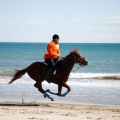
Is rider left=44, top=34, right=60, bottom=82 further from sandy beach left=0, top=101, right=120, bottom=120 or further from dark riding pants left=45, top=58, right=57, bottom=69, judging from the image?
sandy beach left=0, top=101, right=120, bottom=120

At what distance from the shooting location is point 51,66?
13.9m

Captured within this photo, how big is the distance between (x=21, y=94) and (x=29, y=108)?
14.0 ft

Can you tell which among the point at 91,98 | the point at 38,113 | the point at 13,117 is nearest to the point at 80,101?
the point at 91,98

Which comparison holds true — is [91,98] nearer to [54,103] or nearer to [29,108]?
[54,103]

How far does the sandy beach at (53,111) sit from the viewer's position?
10.8 metres

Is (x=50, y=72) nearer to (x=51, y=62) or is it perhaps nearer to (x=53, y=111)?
(x=51, y=62)

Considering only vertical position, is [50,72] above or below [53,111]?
above

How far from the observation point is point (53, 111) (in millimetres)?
11969

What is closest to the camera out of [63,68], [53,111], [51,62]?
[53,111]

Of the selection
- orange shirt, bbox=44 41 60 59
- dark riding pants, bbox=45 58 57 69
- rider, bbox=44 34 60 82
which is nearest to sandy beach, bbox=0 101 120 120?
rider, bbox=44 34 60 82

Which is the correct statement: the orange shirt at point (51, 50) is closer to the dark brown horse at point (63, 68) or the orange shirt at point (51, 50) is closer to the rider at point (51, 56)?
the rider at point (51, 56)

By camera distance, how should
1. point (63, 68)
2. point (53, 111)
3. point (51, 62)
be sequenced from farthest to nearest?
point (63, 68) → point (51, 62) → point (53, 111)

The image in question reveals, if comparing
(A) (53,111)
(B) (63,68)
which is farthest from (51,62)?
(A) (53,111)

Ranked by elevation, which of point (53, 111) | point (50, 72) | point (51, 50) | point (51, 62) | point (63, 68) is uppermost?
point (51, 50)
